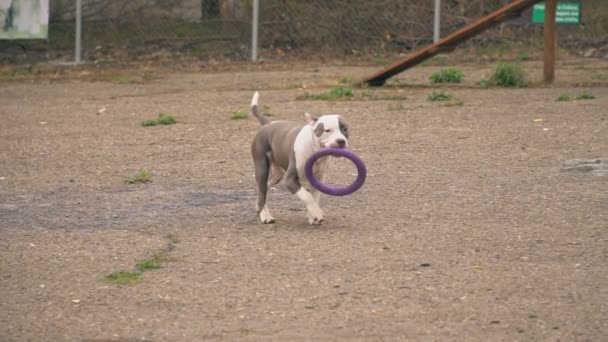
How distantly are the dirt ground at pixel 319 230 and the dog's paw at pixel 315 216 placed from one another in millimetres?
62

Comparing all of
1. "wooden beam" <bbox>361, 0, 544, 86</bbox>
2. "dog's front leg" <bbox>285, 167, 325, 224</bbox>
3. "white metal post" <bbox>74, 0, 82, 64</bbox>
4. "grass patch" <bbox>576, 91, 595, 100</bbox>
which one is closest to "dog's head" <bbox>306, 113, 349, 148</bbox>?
"dog's front leg" <bbox>285, 167, 325, 224</bbox>

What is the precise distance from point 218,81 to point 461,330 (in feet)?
43.9

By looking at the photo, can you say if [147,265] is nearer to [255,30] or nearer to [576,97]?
[576,97]

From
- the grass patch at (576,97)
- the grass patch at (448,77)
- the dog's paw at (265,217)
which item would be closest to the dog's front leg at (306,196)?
the dog's paw at (265,217)

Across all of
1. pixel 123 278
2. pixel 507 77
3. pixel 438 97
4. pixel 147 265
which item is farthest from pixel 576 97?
pixel 123 278

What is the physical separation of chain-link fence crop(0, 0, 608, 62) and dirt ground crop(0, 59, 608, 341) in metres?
6.50

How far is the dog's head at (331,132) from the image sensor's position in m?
8.38

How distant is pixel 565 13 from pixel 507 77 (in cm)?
430

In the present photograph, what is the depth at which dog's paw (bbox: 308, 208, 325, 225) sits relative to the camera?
28.3 feet

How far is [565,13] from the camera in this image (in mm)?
20953

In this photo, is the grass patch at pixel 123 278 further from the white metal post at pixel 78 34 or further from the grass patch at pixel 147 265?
the white metal post at pixel 78 34

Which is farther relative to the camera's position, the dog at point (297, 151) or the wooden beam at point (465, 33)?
the wooden beam at point (465, 33)

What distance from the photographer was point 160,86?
18.7 m

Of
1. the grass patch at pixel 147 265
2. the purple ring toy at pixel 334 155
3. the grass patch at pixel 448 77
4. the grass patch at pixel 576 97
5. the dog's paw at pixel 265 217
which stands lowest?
the grass patch at pixel 147 265
